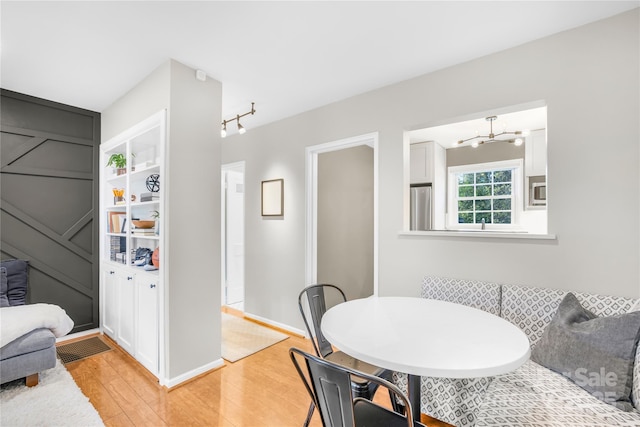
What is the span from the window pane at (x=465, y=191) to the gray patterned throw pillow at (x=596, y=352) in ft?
11.4

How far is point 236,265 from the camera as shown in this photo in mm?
4703

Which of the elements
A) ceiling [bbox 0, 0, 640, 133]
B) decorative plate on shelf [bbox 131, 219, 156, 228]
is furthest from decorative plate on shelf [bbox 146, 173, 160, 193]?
ceiling [bbox 0, 0, 640, 133]

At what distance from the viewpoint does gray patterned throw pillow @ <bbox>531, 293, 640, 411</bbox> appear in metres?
1.38

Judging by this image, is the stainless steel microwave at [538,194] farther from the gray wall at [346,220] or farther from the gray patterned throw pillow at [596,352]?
the gray patterned throw pillow at [596,352]

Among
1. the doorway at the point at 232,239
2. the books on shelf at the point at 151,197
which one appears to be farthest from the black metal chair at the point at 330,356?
the doorway at the point at 232,239

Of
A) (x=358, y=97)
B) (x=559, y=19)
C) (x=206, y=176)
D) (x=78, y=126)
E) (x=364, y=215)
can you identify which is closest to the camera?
(x=559, y=19)

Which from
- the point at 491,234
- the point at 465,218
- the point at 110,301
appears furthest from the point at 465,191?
the point at 110,301

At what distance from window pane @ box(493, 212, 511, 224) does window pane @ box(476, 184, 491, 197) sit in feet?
1.13

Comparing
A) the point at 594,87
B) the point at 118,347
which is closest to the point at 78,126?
the point at 118,347

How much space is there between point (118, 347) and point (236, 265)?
1.90 m

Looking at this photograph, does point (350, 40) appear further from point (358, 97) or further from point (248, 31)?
point (358, 97)

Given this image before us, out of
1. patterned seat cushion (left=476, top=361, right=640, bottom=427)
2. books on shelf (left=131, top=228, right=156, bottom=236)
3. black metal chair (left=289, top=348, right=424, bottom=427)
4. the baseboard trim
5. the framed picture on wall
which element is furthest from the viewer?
the framed picture on wall

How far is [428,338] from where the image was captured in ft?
4.45

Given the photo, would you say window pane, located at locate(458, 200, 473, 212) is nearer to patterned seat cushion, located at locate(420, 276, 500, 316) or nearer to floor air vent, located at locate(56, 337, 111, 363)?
patterned seat cushion, located at locate(420, 276, 500, 316)
